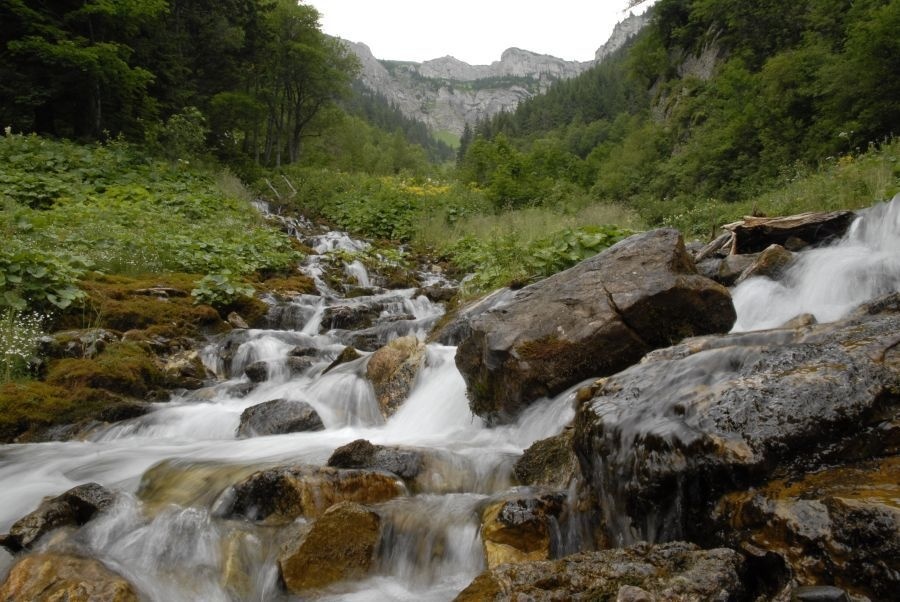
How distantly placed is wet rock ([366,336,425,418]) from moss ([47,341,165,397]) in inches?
103

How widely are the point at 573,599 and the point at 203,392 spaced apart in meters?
5.81

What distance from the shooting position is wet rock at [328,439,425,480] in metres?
4.27

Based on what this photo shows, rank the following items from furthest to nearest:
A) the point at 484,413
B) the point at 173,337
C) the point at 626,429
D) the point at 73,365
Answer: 1. the point at 173,337
2. the point at 73,365
3. the point at 484,413
4. the point at 626,429

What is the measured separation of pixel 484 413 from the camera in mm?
5402

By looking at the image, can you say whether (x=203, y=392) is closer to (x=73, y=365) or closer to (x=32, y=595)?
(x=73, y=365)

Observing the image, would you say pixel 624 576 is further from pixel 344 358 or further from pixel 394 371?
pixel 344 358

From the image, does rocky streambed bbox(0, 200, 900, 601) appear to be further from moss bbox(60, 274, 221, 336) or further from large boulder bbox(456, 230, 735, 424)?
moss bbox(60, 274, 221, 336)

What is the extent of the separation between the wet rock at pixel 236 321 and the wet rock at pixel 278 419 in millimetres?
3407

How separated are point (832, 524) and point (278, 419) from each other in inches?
190

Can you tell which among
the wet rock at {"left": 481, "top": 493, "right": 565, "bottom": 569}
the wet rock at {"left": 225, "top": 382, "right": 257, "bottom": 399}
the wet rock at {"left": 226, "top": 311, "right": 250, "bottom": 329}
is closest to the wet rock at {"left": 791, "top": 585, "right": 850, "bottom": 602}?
the wet rock at {"left": 481, "top": 493, "right": 565, "bottom": 569}

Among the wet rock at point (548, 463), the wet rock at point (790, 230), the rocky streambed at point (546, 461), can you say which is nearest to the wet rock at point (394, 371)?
the rocky streambed at point (546, 461)

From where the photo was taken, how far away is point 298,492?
379 centimetres

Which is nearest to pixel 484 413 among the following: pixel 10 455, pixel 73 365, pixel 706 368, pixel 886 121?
pixel 706 368

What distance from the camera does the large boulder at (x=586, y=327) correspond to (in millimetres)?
4934
